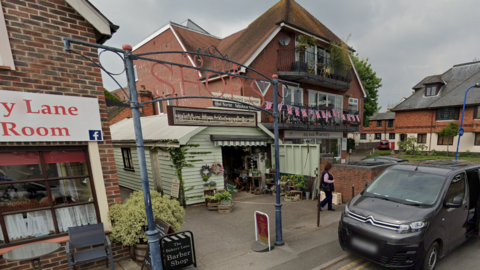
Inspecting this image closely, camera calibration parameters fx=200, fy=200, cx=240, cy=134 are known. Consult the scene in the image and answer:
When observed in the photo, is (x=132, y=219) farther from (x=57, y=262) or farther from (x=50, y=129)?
(x=50, y=129)

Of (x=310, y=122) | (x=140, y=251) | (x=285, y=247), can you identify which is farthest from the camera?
(x=310, y=122)

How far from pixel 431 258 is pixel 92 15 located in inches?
318

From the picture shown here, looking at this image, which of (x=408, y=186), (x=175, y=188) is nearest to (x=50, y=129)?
(x=175, y=188)

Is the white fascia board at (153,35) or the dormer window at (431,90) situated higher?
the white fascia board at (153,35)

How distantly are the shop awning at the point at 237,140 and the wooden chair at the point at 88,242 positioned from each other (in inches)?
201

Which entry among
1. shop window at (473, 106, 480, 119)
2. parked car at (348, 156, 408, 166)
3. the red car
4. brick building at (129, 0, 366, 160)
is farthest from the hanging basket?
the red car

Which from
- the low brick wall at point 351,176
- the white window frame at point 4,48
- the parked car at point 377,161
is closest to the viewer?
the white window frame at point 4,48

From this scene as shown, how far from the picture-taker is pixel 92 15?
3.96 m

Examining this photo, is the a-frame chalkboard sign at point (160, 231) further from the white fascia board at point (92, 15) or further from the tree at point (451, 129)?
the tree at point (451, 129)

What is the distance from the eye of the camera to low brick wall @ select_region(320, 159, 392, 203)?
7.50 m

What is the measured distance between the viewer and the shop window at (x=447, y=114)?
73.9 feet

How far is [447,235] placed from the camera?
12.9 feet

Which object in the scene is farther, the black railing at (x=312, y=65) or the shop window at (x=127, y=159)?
the black railing at (x=312, y=65)

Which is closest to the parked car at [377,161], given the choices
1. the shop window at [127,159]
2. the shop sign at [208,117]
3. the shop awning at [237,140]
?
the shop awning at [237,140]
